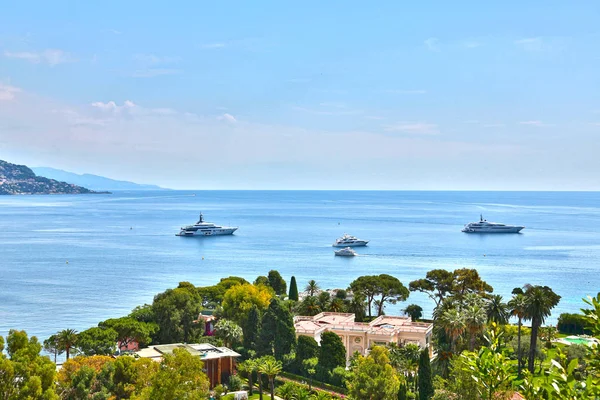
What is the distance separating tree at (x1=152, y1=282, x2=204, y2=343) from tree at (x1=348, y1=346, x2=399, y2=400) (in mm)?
19402

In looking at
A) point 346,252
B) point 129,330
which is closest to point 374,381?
point 129,330

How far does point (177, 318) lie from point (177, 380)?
24870 mm

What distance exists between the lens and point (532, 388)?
8531 millimetres

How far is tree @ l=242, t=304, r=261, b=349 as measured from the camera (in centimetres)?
4834

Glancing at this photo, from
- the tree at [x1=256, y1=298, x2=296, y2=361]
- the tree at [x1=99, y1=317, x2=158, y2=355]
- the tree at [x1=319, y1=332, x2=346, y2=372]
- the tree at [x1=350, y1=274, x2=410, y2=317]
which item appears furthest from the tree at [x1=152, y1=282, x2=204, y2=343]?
the tree at [x1=350, y1=274, x2=410, y2=317]

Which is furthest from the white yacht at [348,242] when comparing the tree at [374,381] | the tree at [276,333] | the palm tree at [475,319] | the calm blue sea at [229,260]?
the tree at [374,381]

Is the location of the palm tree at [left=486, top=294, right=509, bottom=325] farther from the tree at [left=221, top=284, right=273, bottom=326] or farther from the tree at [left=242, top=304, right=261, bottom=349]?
the tree at [left=221, top=284, right=273, bottom=326]

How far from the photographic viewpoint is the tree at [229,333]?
48281 millimetres

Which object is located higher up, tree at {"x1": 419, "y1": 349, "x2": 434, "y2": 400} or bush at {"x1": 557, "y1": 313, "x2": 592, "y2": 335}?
tree at {"x1": 419, "y1": 349, "x2": 434, "y2": 400}

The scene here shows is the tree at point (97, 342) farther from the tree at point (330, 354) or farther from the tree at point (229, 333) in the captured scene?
the tree at point (330, 354)

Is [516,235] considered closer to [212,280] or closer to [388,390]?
[212,280]

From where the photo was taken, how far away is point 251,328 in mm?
48531

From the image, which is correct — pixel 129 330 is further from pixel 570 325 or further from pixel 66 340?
pixel 570 325

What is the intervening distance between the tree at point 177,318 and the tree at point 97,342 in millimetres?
6204
